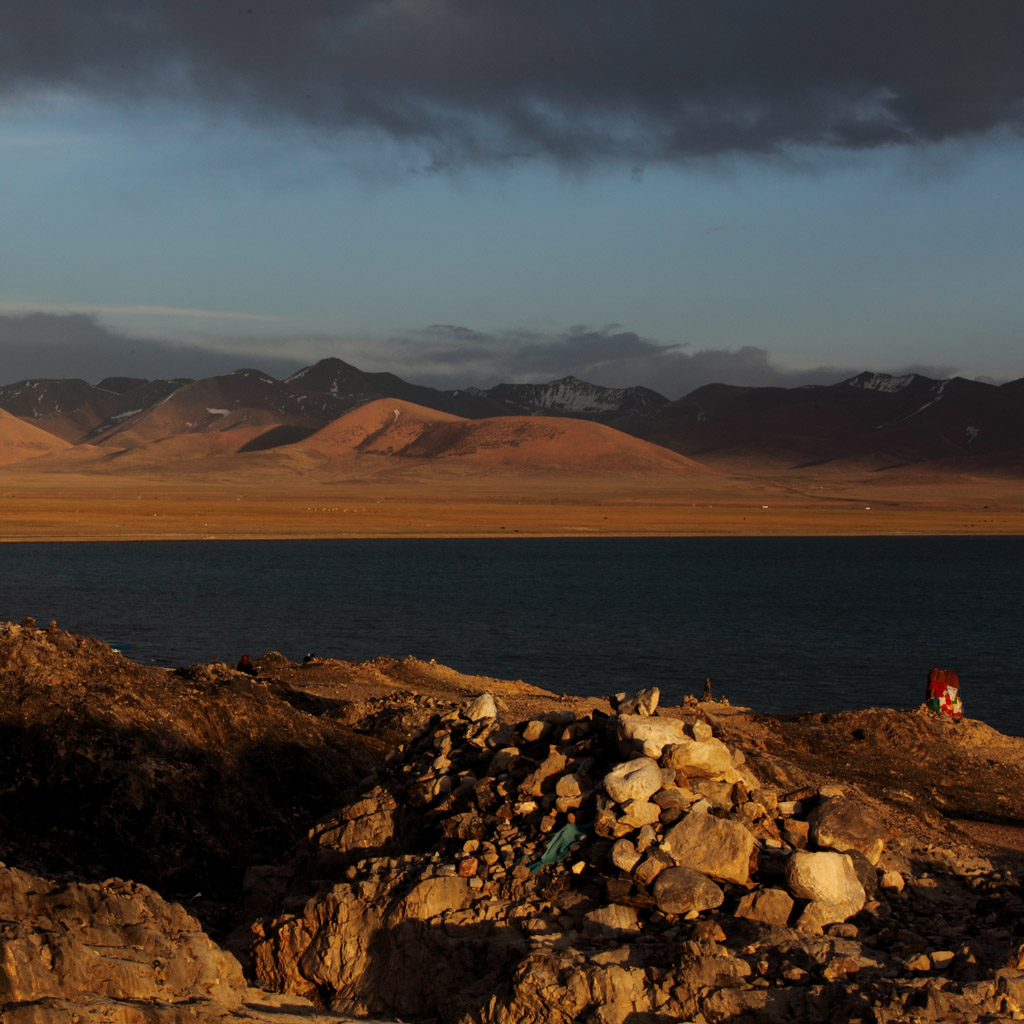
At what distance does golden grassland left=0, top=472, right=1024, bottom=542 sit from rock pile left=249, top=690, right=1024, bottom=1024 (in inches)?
2527

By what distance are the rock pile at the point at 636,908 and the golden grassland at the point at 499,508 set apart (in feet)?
211

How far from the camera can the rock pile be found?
6797 mm

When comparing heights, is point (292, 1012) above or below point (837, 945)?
below

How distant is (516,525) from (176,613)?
52659 millimetres

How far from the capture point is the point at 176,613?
127ft

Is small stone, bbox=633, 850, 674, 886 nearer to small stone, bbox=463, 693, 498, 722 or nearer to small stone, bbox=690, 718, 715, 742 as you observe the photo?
small stone, bbox=690, 718, 715, 742

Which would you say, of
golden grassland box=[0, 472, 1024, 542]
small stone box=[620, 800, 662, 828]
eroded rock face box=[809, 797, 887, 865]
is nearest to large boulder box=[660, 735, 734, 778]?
small stone box=[620, 800, 662, 828]

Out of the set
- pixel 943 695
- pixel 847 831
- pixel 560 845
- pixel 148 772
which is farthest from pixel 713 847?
pixel 943 695

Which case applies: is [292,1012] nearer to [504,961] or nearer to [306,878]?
[504,961]

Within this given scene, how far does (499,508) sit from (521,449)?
6965 cm

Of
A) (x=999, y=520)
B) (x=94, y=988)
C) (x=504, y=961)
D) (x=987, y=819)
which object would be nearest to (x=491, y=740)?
(x=504, y=961)

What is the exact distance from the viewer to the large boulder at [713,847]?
773 cm

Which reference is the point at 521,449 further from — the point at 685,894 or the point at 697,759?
the point at 685,894

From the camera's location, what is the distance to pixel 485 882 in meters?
8.20
